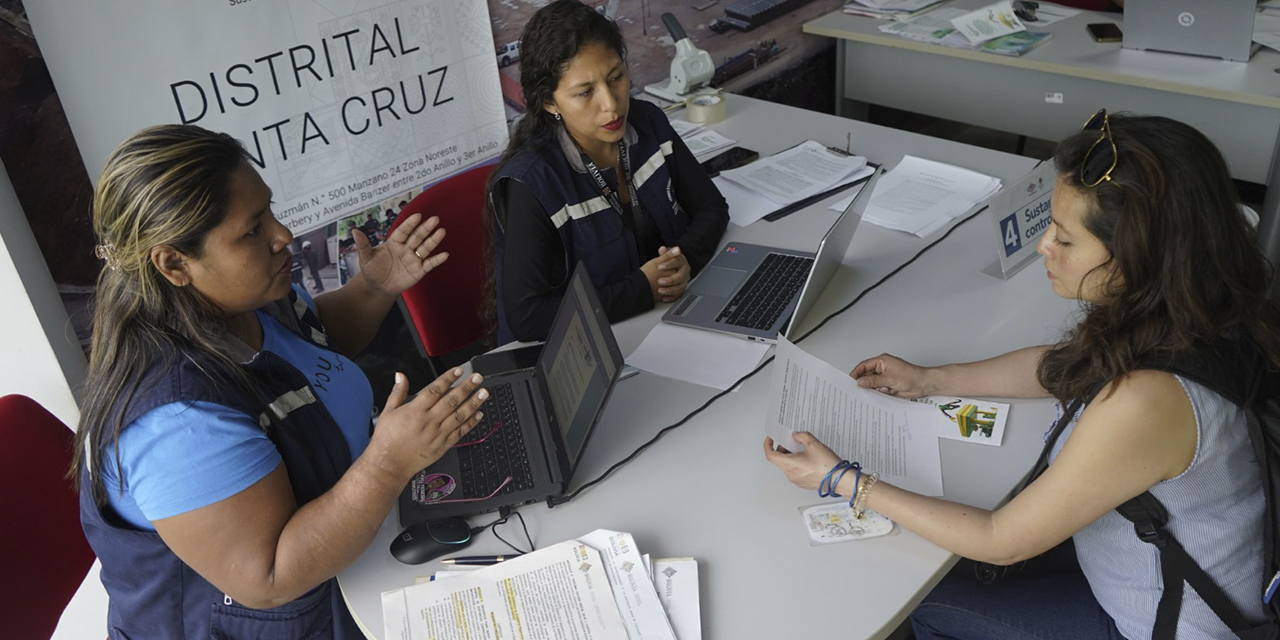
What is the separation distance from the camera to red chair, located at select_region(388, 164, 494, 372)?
1.96 meters

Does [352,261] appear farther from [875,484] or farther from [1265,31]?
[1265,31]

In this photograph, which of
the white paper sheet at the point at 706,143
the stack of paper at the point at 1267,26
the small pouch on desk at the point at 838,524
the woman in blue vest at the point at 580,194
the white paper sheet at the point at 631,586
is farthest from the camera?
the stack of paper at the point at 1267,26

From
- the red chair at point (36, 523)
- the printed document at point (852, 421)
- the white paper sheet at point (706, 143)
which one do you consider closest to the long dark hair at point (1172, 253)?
the printed document at point (852, 421)

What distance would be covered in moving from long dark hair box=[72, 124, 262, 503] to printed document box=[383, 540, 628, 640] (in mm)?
388

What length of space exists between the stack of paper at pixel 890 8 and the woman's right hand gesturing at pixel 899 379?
225 cm

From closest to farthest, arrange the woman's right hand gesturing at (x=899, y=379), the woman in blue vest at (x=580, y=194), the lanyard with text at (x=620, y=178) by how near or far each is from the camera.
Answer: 1. the woman's right hand gesturing at (x=899, y=379)
2. the woman in blue vest at (x=580, y=194)
3. the lanyard with text at (x=620, y=178)

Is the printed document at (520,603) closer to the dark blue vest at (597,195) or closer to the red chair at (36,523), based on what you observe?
the red chair at (36,523)

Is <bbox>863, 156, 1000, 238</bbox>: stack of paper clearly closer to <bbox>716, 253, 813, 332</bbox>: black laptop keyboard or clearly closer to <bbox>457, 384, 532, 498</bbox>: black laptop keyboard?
<bbox>716, 253, 813, 332</bbox>: black laptop keyboard

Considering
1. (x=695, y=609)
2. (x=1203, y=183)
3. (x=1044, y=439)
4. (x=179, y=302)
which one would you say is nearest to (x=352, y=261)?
(x=179, y=302)

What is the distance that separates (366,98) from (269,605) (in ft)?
4.61

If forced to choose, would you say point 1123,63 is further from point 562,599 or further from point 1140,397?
point 562,599

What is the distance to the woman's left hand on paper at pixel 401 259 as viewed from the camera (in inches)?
67.6

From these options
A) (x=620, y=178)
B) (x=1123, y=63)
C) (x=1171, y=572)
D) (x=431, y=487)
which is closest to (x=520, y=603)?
(x=431, y=487)

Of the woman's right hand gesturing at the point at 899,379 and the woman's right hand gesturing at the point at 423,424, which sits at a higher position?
the woman's right hand gesturing at the point at 423,424
